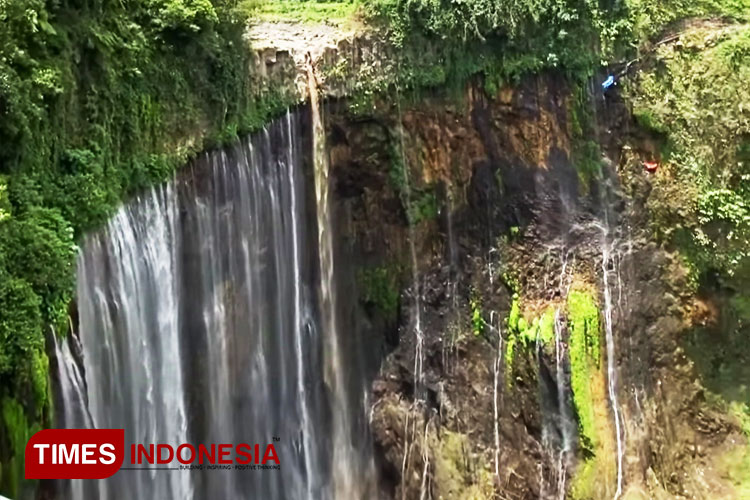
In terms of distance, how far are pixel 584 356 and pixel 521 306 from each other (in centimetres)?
117

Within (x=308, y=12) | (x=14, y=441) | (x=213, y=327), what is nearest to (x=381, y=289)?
(x=213, y=327)

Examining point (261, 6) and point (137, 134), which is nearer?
point (137, 134)

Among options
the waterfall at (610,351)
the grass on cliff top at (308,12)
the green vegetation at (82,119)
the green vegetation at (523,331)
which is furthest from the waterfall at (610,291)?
the green vegetation at (82,119)

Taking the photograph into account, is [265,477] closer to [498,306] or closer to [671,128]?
[498,306]

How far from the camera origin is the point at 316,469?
1149cm

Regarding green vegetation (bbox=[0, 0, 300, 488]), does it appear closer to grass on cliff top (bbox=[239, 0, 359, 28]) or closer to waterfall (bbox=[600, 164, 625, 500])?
grass on cliff top (bbox=[239, 0, 359, 28])

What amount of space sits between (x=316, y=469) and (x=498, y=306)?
11.8 ft

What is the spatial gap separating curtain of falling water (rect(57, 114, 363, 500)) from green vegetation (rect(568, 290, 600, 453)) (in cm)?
341

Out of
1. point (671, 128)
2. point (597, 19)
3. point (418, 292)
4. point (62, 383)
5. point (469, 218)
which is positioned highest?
point (597, 19)

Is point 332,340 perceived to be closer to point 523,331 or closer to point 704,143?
point 523,331

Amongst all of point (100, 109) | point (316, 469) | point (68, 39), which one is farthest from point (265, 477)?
point (68, 39)

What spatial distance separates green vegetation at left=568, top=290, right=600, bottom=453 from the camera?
460 inches

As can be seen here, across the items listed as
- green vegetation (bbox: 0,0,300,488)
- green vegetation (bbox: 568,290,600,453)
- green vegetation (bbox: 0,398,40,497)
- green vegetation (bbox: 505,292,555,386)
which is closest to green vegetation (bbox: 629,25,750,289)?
green vegetation (bbox: 568,290,600,453)

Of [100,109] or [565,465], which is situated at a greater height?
[100,109]
